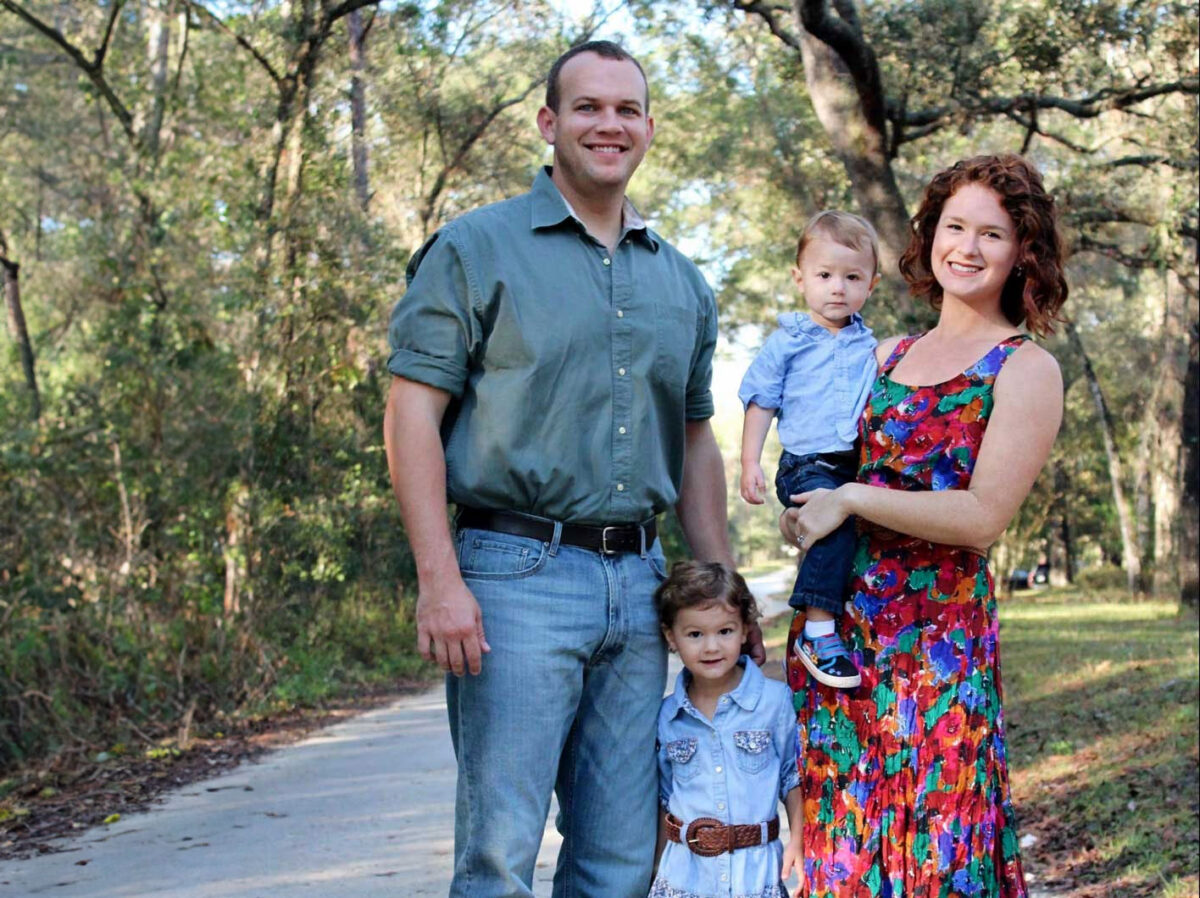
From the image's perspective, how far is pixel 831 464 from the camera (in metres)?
3.51

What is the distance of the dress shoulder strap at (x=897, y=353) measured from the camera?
3.46 meters

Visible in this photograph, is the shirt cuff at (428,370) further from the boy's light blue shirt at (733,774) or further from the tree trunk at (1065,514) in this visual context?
the tree trunk at (1065,514)

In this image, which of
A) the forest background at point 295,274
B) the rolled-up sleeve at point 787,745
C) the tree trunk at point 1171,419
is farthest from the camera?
the tree trunk at point 1171,419

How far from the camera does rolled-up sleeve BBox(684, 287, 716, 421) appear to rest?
3884 mm

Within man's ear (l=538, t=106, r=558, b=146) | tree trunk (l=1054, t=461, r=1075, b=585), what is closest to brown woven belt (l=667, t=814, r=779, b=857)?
man's ear (l=538, t=106, r=558, b=146)

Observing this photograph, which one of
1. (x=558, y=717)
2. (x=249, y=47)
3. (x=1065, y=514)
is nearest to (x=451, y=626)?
(x=558, y=717)

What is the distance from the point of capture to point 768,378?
371 cm

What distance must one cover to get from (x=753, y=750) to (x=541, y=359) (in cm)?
110

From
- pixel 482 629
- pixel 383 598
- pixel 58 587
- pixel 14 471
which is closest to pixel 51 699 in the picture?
pixel 58 587

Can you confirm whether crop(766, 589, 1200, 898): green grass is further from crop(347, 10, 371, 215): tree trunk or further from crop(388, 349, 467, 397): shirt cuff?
crop(347, 10, 371, 215): tree trunk

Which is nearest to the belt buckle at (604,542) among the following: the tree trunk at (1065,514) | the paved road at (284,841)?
the paved road at (284,841)

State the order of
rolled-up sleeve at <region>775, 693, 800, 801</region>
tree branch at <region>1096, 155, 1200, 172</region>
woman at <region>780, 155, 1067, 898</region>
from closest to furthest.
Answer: woman at <region>780, 155, 1067, 898</region>, rolled-up sleeve at <region>775, 693, 800, 801</region>, tree branch at <region>1096, 155, 1200, 172</region>

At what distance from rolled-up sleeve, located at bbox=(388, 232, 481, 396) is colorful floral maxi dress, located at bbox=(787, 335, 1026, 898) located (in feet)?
3.23

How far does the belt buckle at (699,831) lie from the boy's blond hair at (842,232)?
142cm
